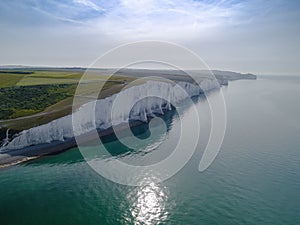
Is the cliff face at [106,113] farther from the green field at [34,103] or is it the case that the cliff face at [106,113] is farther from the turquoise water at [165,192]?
the turquoise water at [165,192]

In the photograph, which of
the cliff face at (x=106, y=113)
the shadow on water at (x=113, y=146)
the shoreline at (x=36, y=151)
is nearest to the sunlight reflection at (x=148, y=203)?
the shadow on water at (x=113, y=146)

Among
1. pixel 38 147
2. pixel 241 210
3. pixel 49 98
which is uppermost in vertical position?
pixel 49 98

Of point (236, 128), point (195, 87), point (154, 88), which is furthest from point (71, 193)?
point (195, 87)

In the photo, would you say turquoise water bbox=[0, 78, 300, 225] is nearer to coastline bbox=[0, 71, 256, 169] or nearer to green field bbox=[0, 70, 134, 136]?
coastline bbox=[0, 71, 256, 169]

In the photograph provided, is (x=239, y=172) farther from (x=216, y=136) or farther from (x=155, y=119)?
(x=155, y=119)

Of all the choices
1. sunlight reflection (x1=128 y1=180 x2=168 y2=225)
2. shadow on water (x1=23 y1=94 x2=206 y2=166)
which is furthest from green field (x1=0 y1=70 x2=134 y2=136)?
sunlight reflection (x1=128 y1=180 x2=168 y2=225)

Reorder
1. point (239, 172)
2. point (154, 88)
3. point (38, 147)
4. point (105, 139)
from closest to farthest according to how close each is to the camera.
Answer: point (239, 172) → point (38, 147) → point (105, 139) → point (154, 88)

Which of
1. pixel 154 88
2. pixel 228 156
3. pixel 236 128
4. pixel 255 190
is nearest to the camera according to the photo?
pixel 255 190

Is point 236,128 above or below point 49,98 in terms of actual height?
below
